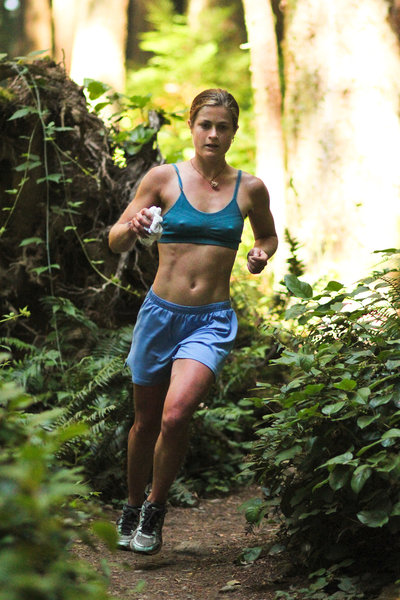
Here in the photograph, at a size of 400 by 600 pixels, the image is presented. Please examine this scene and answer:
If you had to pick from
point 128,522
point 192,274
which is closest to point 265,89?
A: point 192,274

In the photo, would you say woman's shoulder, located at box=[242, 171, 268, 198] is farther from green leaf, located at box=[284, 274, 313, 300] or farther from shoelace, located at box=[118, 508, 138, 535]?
shoelace, located at box=[118, 508, 138, 535]

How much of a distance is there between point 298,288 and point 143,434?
1353mm

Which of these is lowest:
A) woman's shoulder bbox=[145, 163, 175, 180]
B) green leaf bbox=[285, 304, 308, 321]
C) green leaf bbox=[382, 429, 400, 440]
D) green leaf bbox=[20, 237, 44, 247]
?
green leaf bbox=[382, 429, 400, 440]

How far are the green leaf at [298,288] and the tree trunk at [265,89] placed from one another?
6.09 metres

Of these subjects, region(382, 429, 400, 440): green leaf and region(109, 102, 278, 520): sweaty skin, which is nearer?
region(382, 429, 400, 440): green leaf

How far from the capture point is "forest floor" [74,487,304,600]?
3504 millimetres

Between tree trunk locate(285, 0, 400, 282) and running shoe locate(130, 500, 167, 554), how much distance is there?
4.50 m

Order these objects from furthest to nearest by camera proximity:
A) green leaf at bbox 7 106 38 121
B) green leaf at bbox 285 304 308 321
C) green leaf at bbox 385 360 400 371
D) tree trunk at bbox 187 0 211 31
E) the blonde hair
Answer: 1. tree trunk at bbox 187 0 211 31
2. green leaf at bbox 7 106 38 121
3. the blonde hair
4. green leaf at bbox 285 304 308 321
5. green leaf at bbox 385 360 400 371

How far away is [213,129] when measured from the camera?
13.9 feet

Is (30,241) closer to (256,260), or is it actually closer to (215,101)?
(215,101)

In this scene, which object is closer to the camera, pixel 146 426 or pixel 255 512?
pixel 255 512

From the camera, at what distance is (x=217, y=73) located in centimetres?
1589

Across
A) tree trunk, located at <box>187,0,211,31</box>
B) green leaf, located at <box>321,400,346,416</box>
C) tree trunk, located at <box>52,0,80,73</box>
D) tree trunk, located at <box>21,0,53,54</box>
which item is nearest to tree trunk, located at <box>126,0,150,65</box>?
tree trunk, located at <box>187,0,211,31</box>

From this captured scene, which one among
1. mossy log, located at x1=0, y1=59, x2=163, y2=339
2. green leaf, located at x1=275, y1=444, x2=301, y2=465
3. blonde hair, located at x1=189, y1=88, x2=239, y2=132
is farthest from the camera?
mossy log, located at x1=0, y1=59, x2=163, y2=339
